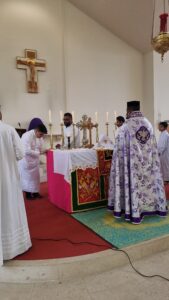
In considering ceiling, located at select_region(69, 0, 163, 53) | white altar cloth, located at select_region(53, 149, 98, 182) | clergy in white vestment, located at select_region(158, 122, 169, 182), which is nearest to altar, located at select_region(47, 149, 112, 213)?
white altar cloth, located at select_region(53, 149, 98, 182)

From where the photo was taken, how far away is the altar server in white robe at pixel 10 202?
2727 millimetres

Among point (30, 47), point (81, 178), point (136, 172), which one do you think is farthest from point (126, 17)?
point (136, 172)

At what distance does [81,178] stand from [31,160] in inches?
55.0

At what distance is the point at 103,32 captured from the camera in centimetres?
784

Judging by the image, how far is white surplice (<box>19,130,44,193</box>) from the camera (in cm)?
504

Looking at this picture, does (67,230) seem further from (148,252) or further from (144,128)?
(144,128)

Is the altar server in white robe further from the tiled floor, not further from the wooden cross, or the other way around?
the wooden cross

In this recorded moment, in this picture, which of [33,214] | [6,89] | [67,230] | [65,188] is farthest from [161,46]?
[6,89]

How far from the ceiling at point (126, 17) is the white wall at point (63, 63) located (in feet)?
0.69

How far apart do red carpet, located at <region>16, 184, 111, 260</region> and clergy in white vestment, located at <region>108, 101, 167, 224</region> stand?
25.5 inches

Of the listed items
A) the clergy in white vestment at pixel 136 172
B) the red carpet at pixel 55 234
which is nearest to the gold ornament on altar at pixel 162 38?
the clergy in white vestment at pixel 136 172

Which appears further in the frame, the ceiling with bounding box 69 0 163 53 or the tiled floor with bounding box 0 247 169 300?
the ceiling with bounding box 69 0 163 53

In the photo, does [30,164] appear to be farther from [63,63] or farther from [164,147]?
[63,63]

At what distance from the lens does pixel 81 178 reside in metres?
4.18
